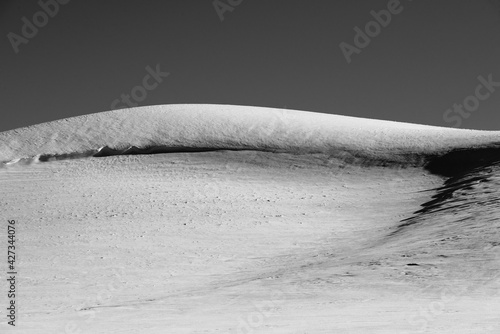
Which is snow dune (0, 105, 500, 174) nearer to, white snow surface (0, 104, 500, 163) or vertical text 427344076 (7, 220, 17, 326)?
white snow surface (0, 104, 500, 163)

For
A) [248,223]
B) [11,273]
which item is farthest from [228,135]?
[11,273]

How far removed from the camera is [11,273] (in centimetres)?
1153

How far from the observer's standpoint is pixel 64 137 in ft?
73.5

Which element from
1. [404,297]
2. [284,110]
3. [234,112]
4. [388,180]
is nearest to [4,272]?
[404,297]

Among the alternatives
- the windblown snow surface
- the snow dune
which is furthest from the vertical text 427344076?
the snow dune

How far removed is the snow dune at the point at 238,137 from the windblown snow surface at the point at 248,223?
0.08 metres

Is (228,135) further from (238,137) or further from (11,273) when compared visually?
(11,273)

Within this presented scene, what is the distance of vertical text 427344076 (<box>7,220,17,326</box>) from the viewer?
8785mm

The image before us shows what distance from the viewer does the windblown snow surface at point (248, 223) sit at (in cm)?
806

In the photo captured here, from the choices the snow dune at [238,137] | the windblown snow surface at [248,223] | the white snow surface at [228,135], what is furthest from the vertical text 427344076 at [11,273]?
the white snow surface at [228,135]

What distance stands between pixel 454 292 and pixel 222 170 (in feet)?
35.6

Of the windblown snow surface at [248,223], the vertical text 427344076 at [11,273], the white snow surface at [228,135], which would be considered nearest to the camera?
the windblown snow surface at [248,223]

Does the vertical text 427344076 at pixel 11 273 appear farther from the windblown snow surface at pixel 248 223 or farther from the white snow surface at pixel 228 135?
the white snow surface at pixel 228 135

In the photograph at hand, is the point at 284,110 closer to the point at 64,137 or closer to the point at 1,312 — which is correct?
the point at 64,137
